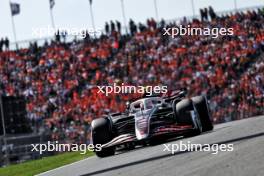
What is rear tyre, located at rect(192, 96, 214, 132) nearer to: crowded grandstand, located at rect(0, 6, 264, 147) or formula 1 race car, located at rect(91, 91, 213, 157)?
formula 1 race car, located at rect(91, 91, 213, 157)

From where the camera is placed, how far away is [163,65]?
111 feet

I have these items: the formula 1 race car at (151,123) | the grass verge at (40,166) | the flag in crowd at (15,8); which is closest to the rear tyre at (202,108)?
the formula 1 race car at (151,123)

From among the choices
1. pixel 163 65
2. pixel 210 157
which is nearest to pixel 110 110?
pixel 163 65

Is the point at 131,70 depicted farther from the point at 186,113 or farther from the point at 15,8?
the point at 186,113

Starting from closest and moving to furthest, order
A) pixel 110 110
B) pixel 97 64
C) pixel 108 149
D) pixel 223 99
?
1. pixel 108 149
2. pixel 223 99
3. pixel 110 110
4. pixel 97 64

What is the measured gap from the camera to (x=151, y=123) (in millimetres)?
16703

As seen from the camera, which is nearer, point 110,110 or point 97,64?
point 110,110

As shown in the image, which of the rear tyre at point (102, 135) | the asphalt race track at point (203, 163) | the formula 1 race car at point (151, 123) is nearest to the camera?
the asphalt race track at point (203, 163)

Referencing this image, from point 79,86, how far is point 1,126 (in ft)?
36.4

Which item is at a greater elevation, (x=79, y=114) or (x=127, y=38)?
(x=127, y=38)

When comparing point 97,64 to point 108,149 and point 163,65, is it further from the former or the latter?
point 108,149

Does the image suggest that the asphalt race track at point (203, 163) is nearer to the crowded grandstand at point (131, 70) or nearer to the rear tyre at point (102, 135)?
the rear tyre at point (102, 135)

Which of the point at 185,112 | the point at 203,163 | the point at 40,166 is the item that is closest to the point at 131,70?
the point at 40,166

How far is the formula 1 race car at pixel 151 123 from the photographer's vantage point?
16672 millimetres
